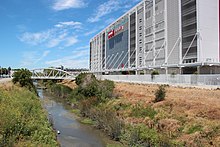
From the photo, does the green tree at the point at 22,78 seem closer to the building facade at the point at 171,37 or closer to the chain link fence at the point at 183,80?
the chain link fence at the point at 183,80

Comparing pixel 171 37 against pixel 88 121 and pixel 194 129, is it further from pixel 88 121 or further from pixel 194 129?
pixel 194 129

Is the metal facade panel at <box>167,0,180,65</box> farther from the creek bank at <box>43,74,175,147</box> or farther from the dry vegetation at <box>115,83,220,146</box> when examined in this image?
the dry vegetation at <box>115,83,220,146</box>

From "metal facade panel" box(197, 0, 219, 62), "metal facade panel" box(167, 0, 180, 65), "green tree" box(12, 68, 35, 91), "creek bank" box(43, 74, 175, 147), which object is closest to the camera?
"creek bank" box(43, 74, 175, 147)

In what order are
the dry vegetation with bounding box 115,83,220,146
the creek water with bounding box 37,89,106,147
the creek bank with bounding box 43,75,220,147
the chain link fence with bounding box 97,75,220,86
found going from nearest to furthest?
the dry vegetation with bounding box 115,83,220,146, the creek bank with bounding box 43,75,220,147, the creek water with bounding box 37,89,106,147, the chain link fence with bounding box 97,75,220,86

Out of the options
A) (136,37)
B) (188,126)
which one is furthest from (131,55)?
(188,126)

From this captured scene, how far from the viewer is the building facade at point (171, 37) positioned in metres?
51.5

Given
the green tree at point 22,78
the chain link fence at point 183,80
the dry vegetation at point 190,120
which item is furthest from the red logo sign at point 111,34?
the dry vegetation at point 190,120

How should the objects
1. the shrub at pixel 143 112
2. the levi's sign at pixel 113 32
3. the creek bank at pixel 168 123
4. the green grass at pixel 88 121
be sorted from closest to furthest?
the creek bank at pixel 168 123
the shrub at pixel 143 112
the green grass at pixel 88 121
the levi's sign at pixel 113 32

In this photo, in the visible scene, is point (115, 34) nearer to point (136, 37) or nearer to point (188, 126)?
point (136, 37)

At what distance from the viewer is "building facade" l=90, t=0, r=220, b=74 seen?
51500 millimetres

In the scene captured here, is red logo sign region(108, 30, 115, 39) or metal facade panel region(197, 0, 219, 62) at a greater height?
red logo sign region(108, 30, 115, 39)

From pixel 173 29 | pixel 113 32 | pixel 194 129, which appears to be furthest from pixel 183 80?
pixel 113 32

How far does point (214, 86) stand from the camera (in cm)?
3291

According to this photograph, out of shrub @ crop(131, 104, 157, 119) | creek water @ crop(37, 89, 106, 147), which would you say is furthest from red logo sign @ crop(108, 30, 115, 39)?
shrub @ crop(131, 104, 157, 119)
